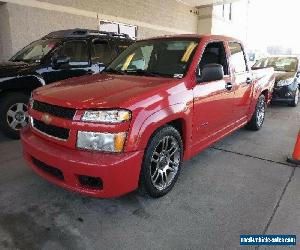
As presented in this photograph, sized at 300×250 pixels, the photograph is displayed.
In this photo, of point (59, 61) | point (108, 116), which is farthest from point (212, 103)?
point (59, 61)

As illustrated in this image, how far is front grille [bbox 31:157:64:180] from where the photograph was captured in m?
2.63

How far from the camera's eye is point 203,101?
334 cm

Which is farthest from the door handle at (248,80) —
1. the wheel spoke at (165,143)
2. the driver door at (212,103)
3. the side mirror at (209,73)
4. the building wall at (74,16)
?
the building wall at (74,16)

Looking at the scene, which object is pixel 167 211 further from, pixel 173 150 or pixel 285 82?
pixel 285 82

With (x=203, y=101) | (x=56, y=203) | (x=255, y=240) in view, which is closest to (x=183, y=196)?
(x=255, y=240)

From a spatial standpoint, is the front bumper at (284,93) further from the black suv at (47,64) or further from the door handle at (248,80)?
the black suv at (47,64)

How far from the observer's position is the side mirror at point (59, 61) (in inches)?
205

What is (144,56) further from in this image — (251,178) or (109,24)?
(109,24)

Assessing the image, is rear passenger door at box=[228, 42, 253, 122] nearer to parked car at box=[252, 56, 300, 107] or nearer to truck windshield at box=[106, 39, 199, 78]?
truck windshield at box=[106, 39, 199, 78]

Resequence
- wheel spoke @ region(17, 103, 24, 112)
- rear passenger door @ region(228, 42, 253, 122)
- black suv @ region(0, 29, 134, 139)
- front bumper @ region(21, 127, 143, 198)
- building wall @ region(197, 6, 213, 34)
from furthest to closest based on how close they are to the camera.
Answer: building wall @ region(197, 6, 213, 34) < wheel spoke @ region(17, 103, 24, 112) < black suv @ region(0, 29, 134, 139) < rear passenger door @ region(228, 42, 253, 122) < front bumper @ region(21, 127, 143, 198)

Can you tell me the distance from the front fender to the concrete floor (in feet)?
2.30

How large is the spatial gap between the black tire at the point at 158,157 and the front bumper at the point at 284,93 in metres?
5.97

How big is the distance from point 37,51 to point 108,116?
3919 millimetres

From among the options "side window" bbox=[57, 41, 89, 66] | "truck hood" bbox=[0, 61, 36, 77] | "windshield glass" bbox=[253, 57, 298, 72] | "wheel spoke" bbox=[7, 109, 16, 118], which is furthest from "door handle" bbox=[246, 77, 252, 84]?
"windshield glass" bbox=[253, 57, 298, 72]
